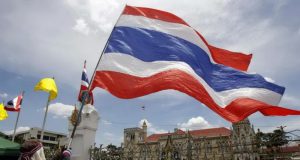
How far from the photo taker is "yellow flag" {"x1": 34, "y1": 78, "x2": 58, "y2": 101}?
8.13 m

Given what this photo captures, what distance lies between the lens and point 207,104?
5301 mm

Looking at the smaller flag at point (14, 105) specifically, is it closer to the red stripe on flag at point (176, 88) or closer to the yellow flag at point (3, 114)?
the yellow flag at point (3, 114)

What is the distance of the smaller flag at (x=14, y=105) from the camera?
13031mm

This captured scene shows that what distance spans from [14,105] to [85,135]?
7.10m

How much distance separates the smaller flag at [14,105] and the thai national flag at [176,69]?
10201mm

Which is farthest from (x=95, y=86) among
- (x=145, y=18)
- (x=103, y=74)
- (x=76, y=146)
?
(x=76, y=146)

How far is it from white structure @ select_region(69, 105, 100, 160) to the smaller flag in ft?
21.9

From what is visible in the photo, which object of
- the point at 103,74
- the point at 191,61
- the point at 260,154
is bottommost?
the point at 260,154

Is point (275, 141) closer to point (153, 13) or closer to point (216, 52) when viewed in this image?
Answer: point (216, 52)

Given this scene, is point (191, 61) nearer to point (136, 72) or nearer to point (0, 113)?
point (136, 72)

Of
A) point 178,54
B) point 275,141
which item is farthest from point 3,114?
point 275,141

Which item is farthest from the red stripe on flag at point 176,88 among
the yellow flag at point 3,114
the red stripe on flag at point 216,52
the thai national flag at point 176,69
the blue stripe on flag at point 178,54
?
the yellow flag at point 3,114

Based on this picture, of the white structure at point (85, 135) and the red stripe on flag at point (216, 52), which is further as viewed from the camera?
the white structure at point (85, 135)

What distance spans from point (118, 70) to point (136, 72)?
371 millimetres
